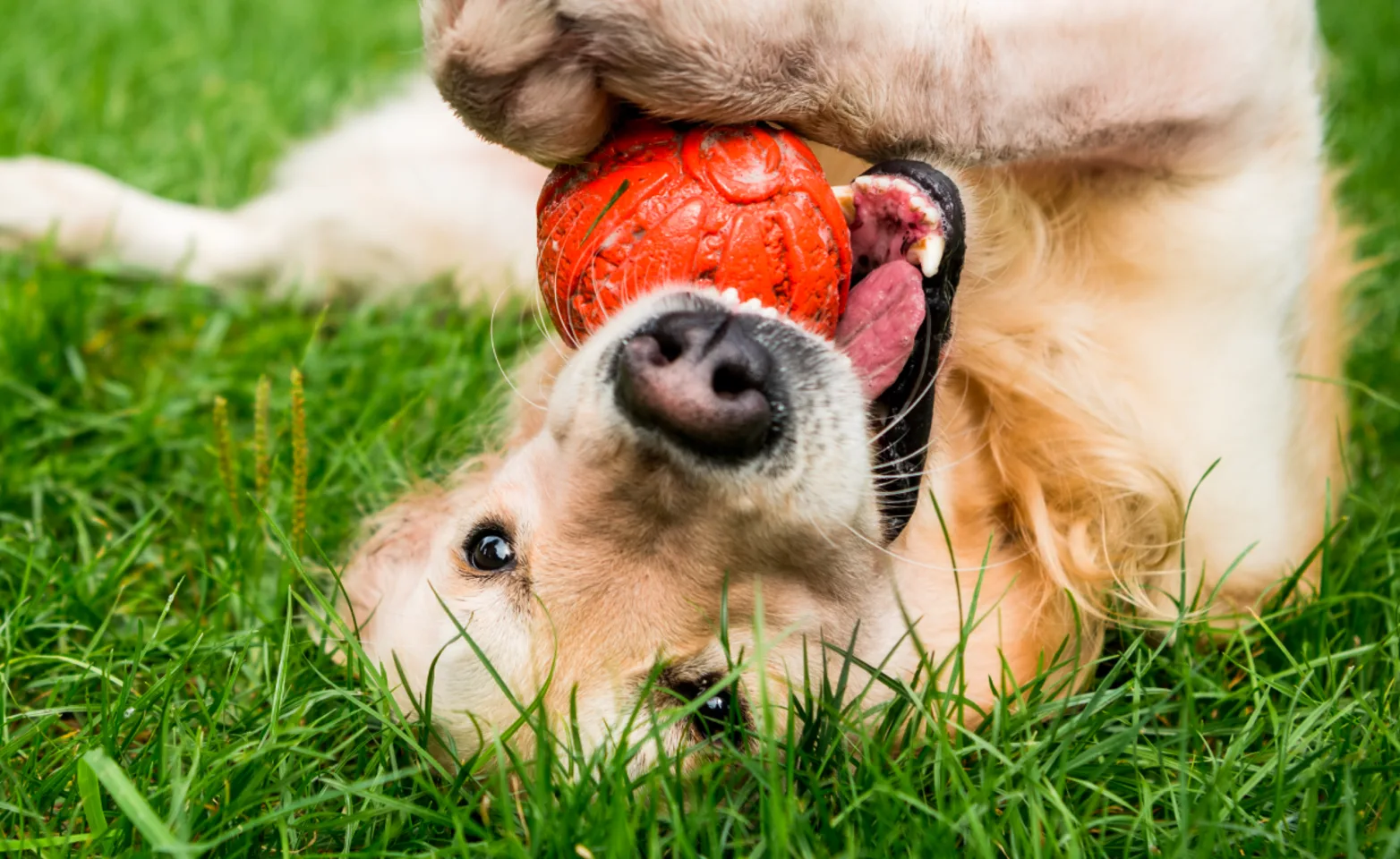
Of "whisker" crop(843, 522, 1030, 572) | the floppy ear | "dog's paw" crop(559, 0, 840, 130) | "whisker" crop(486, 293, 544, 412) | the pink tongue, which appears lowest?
the floppy ear

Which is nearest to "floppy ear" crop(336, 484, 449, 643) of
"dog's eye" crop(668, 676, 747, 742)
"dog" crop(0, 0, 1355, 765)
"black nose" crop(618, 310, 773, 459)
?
"dog" crop(0, 0, 1355, 765)

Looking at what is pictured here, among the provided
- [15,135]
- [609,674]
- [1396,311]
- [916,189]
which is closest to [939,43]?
[916,189]

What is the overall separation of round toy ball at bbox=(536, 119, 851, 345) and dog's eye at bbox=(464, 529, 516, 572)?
0.39 m

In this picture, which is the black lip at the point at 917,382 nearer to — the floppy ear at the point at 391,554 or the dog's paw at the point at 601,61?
the dog's paw at the point at 601,61

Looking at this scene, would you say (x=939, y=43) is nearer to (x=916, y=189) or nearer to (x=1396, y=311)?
(x=916, y=189)

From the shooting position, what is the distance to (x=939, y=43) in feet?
6.50

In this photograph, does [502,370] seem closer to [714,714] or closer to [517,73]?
[517,73]

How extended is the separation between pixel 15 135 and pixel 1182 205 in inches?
147

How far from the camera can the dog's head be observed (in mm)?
1684

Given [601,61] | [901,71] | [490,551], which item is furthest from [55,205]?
[901,71]

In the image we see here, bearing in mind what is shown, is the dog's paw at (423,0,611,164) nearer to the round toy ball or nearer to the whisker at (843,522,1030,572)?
the round toy ball

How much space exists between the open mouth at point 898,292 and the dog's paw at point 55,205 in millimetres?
2481

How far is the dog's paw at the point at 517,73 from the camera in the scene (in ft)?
5.69

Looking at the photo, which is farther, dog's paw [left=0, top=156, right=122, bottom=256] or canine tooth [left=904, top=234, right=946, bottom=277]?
dog's paw [left=0, top=156, right=122, bottom=256]
